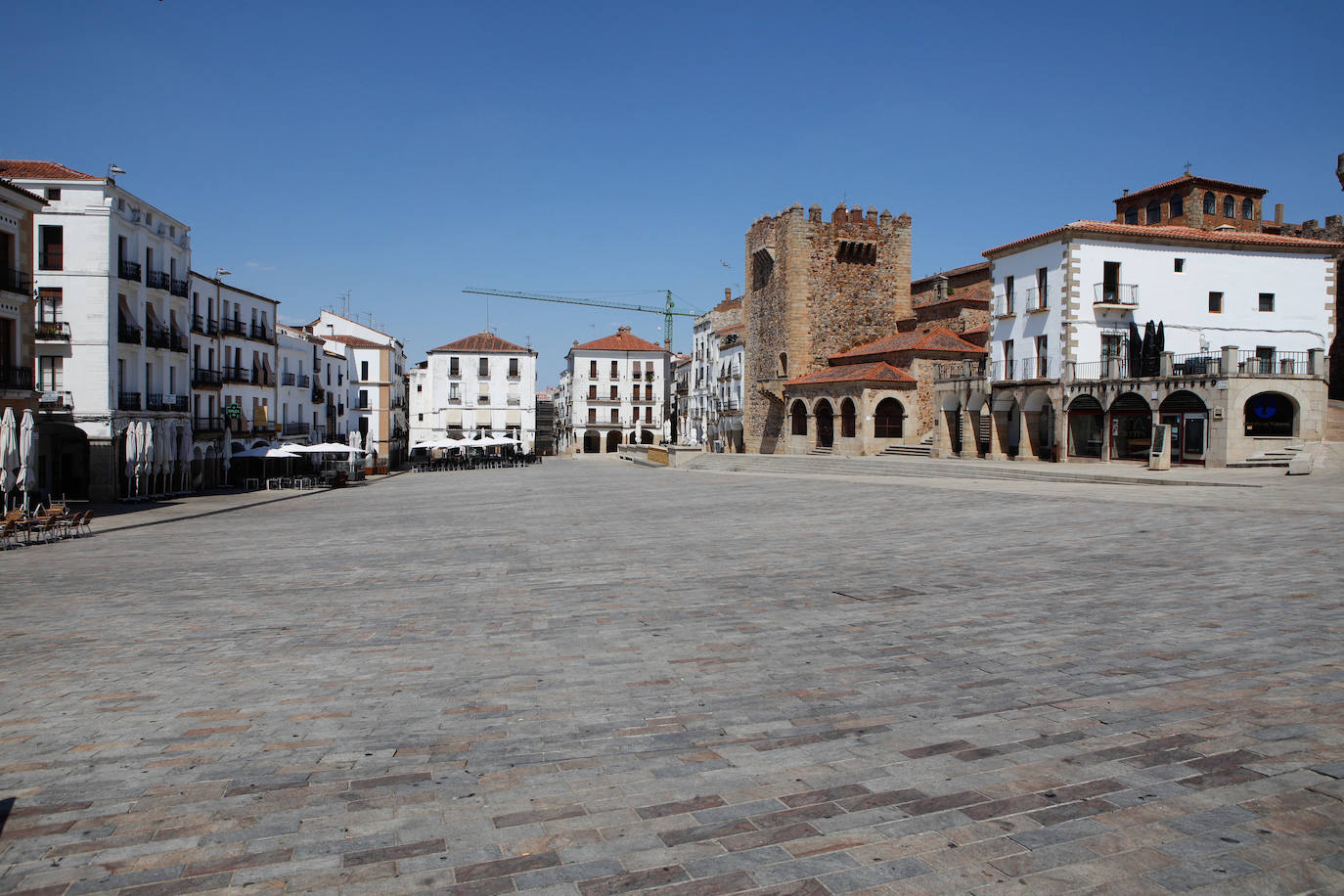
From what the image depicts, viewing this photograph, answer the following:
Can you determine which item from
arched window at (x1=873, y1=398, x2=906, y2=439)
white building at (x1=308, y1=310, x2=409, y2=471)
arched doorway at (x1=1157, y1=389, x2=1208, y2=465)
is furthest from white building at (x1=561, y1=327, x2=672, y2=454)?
arched doorway at (x1=1157, y1=389, x2=1208, y2=465)

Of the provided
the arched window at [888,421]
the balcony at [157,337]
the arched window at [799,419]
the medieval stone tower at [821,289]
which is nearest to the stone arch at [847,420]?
the arched window at [888,421]

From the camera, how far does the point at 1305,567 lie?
10.0 metres

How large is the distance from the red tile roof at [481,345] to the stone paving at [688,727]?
61.5 meters

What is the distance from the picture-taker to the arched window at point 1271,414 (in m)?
28.1

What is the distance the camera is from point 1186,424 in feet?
95.7

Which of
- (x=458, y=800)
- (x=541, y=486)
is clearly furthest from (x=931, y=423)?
(x=458, y=800)

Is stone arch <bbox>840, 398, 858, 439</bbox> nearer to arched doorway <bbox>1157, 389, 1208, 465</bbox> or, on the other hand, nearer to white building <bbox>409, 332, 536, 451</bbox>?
arched doorway <bbox>1157, 389, 1208, 465</bbox>

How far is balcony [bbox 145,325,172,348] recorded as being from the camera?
3125 cm

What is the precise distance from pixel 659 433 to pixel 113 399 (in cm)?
5834

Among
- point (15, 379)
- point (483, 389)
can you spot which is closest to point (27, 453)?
point (15, 379)

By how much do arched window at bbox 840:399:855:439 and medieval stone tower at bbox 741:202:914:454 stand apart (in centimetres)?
764

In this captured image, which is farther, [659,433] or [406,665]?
[659,433]

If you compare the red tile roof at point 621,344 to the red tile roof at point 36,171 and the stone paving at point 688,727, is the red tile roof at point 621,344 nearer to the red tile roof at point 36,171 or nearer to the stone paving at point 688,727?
the red tile roof at point 36,171

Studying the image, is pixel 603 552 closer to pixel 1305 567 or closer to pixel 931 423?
pixel 1305 567
